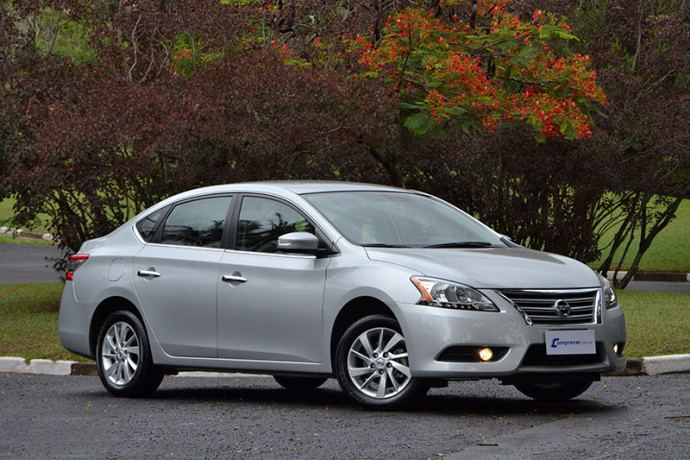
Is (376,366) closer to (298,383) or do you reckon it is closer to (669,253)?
(298,383)

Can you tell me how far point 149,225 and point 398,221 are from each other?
2351 mm

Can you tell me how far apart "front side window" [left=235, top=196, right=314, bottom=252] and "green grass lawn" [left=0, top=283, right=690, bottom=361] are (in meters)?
3.83

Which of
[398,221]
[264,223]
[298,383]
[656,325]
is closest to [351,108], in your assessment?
[656,325]

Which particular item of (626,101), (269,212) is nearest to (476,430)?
(269,212)

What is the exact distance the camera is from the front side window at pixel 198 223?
9.83m

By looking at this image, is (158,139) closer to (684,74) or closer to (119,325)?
(119,325)

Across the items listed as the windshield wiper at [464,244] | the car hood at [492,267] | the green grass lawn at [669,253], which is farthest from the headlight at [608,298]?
the green grass lawn at [669,253]

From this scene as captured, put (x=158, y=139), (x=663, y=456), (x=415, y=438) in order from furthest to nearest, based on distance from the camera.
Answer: (x=158, y=139), (x=415, y=438), (x=663, y=456)

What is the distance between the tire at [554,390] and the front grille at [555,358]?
2.42ft

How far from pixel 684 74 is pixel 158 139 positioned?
11.6 meters

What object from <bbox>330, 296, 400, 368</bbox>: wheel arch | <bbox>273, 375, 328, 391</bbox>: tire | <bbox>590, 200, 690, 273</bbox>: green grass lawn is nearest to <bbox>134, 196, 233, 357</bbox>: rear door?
<bbox>273, 375, 328, 391</bbox>: tire

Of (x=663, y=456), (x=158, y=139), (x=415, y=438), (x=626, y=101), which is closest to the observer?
(x=663, y=456)

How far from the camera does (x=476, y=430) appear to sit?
7.81 m

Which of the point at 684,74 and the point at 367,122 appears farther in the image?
the point at 684,74
